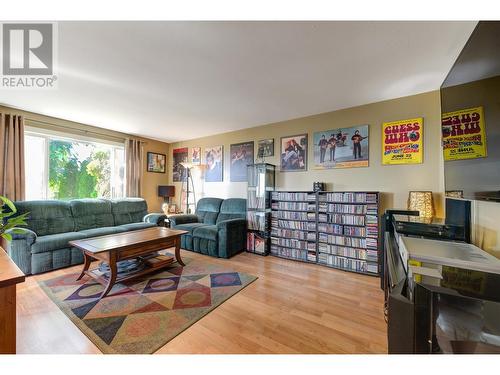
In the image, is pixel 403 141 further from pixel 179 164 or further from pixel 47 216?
pixel 47 216

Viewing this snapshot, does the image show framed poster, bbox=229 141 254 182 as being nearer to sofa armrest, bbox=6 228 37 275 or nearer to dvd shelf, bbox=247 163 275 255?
dvd shelf, bbox=247 163 275 255

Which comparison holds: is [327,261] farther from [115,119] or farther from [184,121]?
[115,119]

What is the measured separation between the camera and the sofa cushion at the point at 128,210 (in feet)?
12.5

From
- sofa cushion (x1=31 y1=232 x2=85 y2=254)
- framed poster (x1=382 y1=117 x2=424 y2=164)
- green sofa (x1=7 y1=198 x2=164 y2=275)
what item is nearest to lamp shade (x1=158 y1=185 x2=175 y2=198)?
green sofa (x1=7 y1=198 x2=164 y2=275)

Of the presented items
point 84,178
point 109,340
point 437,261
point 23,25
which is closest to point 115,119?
point 84,178

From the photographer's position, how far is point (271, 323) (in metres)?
1.63

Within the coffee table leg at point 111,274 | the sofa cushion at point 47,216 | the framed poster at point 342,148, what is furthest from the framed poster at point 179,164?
the framed poster at point 342,148

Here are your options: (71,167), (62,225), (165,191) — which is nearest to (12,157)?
(71,167)

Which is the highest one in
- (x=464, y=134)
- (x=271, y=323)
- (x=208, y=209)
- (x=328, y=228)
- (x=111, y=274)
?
(x=464, y=134)

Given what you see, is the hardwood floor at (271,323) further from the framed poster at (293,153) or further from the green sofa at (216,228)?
the framed poster at (293,153)

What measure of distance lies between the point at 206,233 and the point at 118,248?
1346 millimetres

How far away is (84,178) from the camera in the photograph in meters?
3.94

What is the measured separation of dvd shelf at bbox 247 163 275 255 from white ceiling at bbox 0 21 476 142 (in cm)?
101
